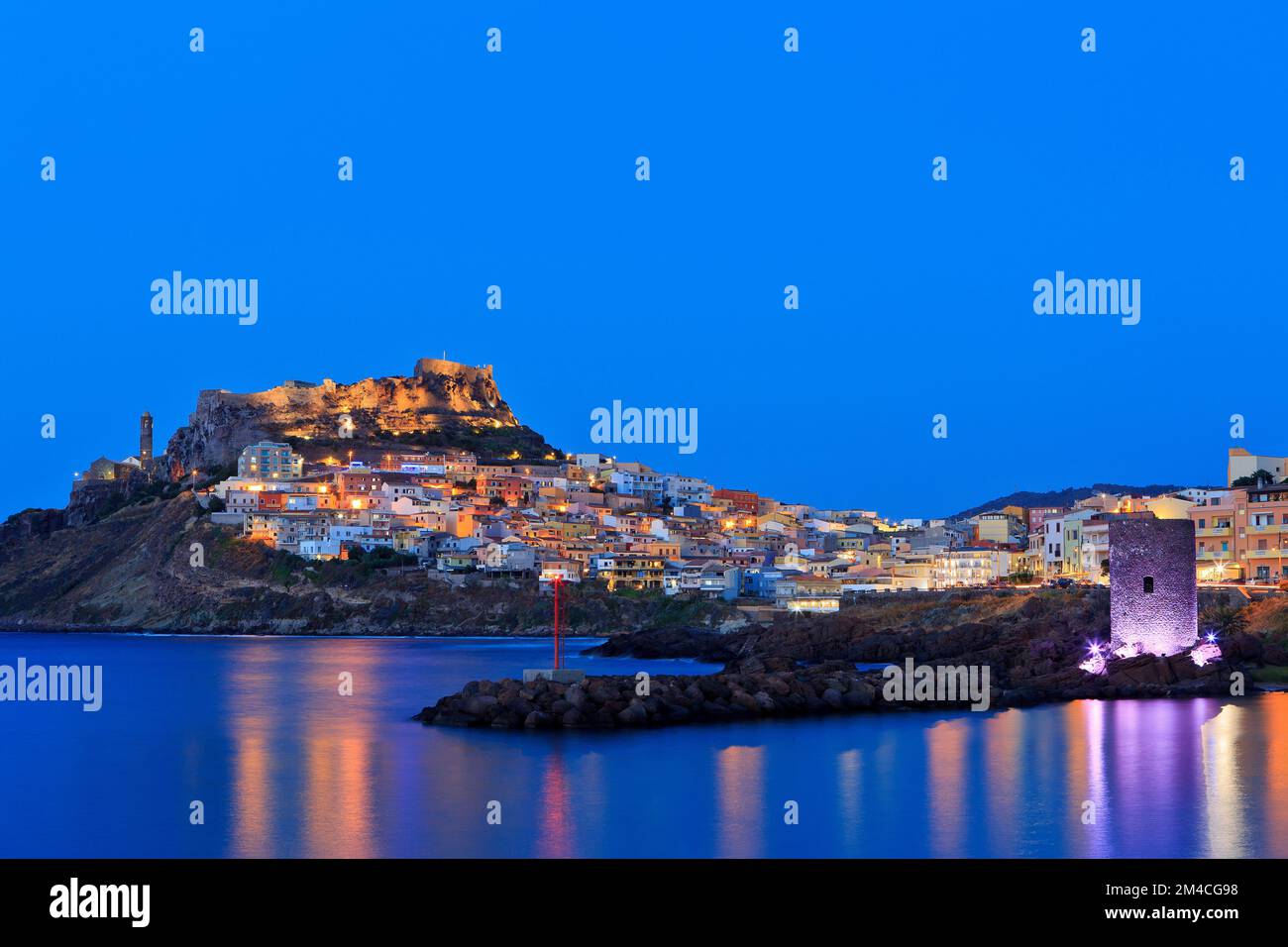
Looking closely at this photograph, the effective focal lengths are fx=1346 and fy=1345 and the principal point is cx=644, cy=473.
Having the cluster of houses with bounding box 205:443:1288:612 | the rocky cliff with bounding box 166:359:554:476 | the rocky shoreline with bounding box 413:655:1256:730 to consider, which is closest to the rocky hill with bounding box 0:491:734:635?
the cluster of houses with bounding box 205:443:1288:612

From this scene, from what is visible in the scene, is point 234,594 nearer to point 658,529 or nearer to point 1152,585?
point 658,529

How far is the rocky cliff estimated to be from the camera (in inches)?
3910

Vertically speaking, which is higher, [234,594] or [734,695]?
[234,594]

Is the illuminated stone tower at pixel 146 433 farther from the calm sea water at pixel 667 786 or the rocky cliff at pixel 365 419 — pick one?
the calm sea water at pixel 667 786

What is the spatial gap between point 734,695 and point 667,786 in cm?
726

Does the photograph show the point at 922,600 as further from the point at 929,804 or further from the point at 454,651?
the point at 929,804

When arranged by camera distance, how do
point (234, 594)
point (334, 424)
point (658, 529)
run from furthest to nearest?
point (334, 424), point (658, 529), point (234, 594)

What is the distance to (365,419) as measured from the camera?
106 meters

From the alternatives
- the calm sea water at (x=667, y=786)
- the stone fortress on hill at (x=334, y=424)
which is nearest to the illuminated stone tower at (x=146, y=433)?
the stone fortress on hill at (x=334, y=424)

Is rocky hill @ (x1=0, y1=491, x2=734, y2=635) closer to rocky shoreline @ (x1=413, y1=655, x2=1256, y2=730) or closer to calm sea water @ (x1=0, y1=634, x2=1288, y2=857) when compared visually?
rocky shoreline @ (x1=413, y1=655, x2=1256, y2=730)

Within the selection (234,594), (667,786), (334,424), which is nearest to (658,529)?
(234,594)

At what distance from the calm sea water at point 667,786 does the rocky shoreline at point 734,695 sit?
25.0 inches

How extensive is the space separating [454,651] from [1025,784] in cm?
3524
